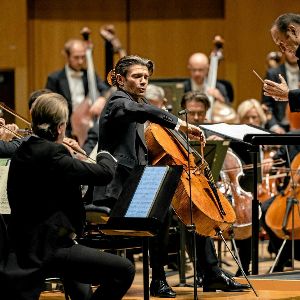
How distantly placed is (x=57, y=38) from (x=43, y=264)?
6898mm

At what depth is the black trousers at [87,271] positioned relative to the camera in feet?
13.0

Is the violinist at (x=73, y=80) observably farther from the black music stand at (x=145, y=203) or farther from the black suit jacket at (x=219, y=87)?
the black music stand at (x=145, y=203)

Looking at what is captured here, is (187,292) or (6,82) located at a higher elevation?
(6,82)

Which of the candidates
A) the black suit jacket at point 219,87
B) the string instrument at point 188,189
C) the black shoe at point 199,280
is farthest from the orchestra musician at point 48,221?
the black suit jacket at point 219,87

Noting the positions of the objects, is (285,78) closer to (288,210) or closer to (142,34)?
(288,210)

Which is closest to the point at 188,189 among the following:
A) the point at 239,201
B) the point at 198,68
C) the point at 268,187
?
the point at 239,201

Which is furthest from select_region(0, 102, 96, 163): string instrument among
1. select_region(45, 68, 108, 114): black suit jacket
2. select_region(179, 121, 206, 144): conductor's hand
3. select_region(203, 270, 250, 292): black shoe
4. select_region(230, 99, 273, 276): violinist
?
select_region(45, 68, 108, 114): black suit jacket

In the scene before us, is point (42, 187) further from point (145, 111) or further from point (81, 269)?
point (145, 111)

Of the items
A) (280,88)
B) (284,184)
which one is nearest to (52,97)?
(280,88)

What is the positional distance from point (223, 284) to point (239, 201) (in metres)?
1.09

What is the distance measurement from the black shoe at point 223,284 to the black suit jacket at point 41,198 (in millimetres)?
1335

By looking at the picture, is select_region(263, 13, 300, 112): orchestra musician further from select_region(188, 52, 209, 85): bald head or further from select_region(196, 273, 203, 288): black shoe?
select_region(188, 52, 209, 85): bald head

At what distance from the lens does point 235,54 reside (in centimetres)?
1038

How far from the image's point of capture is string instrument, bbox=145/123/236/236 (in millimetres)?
4711
